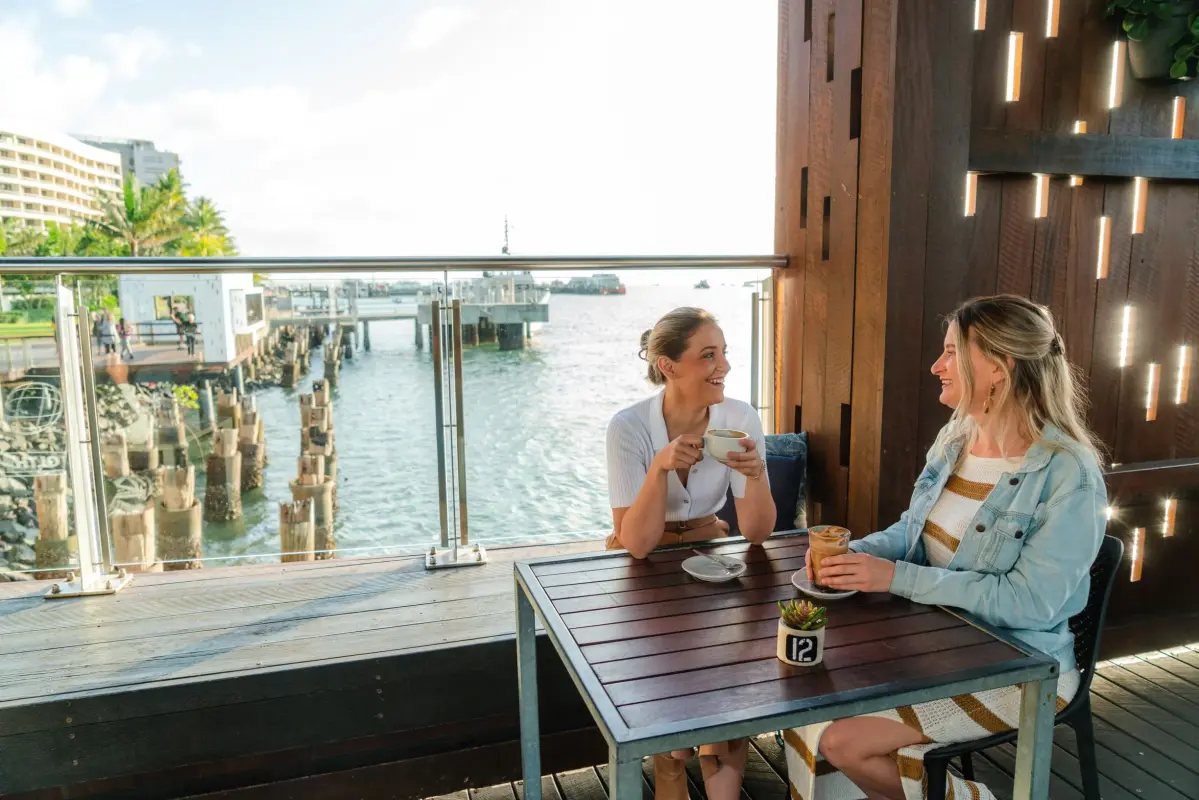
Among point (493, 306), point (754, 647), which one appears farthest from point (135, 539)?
point (754, 647)

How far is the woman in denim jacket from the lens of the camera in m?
1.46

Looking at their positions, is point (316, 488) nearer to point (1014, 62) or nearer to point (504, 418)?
point (504, 418)

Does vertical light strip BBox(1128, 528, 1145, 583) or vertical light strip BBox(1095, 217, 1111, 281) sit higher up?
vertical light strip BBox(1095, 217, 1111, 281)

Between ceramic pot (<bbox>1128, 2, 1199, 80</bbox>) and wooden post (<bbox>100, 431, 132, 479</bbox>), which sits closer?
ceramic pot (<bbox>1128, 2, 1199, 80</bbox>)

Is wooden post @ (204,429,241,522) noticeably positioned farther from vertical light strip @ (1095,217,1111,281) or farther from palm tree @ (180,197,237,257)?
palm tree @ (180,197,237,257)

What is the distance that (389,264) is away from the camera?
266 cm

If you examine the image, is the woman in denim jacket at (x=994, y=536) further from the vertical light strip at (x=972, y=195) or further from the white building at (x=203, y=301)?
the white building at (x=203, y=301)

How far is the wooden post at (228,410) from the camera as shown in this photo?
10.3 ft

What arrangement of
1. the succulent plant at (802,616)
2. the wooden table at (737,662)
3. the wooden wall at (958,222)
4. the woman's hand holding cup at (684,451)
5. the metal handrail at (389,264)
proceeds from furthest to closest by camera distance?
1. the metal handrail at (389,264)
2. the wooden wall at (958,222)
3. the woman's hand holding cup at (684,451)
4. the succulent plant at (802,616)
5. the wooden table at (737,662)

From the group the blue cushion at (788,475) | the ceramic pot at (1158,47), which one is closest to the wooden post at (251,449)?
the blue cushion at (788,475)

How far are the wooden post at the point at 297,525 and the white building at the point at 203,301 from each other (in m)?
1.14

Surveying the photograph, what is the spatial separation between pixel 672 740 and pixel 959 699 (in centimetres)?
74

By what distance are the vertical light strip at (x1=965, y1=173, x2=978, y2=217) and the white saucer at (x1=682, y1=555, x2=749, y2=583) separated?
1.45 metres

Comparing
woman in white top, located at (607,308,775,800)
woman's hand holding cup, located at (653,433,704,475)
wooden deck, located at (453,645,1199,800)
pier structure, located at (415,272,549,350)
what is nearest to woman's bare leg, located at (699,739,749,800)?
woman in white top, located at (607,308,775,800)
